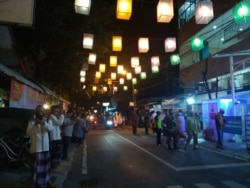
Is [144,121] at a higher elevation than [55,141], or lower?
higher

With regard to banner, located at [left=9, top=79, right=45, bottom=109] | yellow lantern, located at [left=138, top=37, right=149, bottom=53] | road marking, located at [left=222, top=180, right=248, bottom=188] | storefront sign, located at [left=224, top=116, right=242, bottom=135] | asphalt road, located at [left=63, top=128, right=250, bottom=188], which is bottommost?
road marking, located at [left=222, top=180, right=248, bottom=188]

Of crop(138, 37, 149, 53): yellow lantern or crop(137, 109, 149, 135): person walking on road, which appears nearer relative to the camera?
crop(138, 37, 149, 53): yellow lantern

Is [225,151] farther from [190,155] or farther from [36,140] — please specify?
[36,140]

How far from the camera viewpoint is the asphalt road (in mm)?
9148

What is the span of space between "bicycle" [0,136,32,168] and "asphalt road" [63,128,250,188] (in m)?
1.63

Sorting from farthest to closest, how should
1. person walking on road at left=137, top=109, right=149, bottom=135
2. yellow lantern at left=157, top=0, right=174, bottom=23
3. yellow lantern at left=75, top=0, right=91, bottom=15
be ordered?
person walking on road at left=137, top=109, right=149, bottom=135, yellow lantern at left=157, top=0, right=174, bottom=23, yellow lantern at left=75, top=0, right=91, bottom=15

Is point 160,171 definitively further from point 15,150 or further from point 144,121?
point 144,121

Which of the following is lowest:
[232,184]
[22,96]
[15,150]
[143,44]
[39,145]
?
[232,184]

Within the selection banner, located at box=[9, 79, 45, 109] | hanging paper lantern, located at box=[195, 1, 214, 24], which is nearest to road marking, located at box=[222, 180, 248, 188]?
hanging paper lantern, located at box=[195, 1, 214, 24]

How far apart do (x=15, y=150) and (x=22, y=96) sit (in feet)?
9.49

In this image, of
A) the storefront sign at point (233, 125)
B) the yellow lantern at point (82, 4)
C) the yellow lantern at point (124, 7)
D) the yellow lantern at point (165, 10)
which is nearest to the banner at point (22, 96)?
the yellow lantern at point (82, 4)

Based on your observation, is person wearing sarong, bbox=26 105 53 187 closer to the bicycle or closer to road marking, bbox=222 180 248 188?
the bicycle

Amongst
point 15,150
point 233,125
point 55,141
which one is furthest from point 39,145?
point 233,125

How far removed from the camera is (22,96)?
1295 cm
